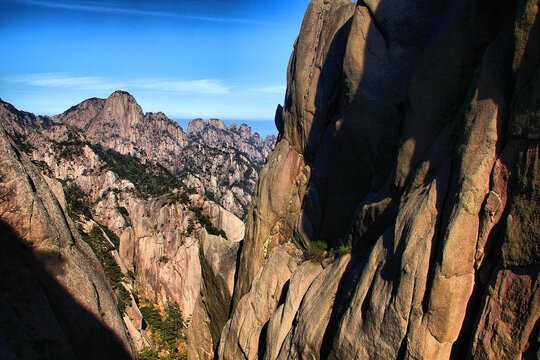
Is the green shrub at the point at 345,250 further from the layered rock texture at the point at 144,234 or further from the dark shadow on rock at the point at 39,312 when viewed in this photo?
the dark shadow on rock at the point at 39,312

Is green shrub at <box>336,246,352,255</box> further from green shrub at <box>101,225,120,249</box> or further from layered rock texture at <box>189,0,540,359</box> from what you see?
green shrub at <box>101,225,120,249</box>

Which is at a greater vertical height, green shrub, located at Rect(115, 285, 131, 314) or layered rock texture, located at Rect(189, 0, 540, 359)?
layered rock texture, located at Rect(189, 0, 540, 359)

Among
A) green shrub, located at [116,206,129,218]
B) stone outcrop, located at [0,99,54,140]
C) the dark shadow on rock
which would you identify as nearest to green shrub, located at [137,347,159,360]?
the dark shadow on rock

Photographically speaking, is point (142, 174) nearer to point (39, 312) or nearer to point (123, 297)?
point (123, 297)

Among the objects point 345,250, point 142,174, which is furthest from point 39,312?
point 142,174

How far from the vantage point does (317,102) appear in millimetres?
18078

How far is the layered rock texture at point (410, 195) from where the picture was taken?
287 inches

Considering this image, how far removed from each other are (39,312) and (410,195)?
12.3 m

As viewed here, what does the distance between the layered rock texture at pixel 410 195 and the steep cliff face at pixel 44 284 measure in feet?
24.0

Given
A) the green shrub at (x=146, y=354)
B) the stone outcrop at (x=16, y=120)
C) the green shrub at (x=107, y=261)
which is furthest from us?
the stone outcrop at (x=16, y=120)

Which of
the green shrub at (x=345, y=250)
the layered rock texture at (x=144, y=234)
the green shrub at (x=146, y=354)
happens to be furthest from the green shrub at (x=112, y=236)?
the green shrub at (x=345, y=250)

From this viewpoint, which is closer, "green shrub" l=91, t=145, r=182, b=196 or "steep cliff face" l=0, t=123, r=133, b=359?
"steep cliff face" l=0, t=123, r=133, b=359

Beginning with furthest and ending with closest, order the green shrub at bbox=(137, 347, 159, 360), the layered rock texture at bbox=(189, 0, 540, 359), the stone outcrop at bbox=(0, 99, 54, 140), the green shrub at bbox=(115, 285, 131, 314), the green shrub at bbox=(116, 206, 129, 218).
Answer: the stone outcrop at bbox=(0, 99, 54, 140)
the green shrub at bbox=(116, 206, 129, 218)
the green shrub at bbox=(115, 285, 131, 314)
the green shrub at bbox=(137, 347, 159, 360)
the layered rock texture at bbox=(189, 0, 540, 359)

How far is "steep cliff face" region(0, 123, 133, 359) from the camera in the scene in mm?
10258
